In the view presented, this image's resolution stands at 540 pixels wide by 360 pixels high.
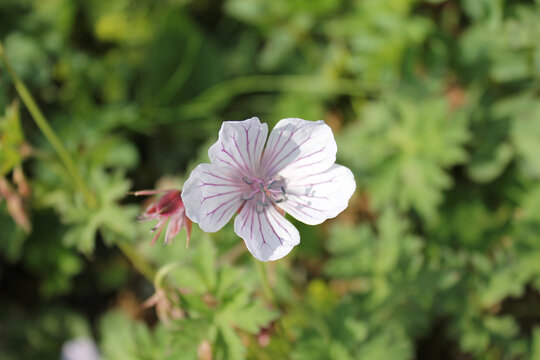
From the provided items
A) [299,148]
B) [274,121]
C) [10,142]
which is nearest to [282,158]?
[299,148]

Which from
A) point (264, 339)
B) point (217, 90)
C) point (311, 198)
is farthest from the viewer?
point (217, 90)

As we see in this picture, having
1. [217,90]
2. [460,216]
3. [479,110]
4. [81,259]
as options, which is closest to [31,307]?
[81,259]

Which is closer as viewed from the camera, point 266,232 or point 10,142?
point 266,232

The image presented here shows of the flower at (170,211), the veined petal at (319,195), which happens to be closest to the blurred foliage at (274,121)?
the flower at (170,211)

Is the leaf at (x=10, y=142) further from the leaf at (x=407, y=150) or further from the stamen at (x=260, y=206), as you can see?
the leaf at (x=407, y=150)

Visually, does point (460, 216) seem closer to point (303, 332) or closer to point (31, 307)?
point (303, 332)

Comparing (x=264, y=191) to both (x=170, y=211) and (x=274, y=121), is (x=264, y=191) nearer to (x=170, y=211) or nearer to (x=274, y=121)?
(x=170, y=211)
